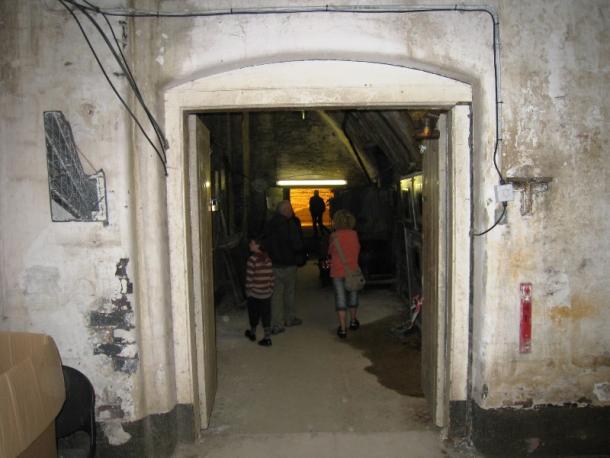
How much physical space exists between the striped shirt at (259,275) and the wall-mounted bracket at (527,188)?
3331 millimetres

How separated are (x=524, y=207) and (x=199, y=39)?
9.19ft

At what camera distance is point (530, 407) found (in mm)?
3312

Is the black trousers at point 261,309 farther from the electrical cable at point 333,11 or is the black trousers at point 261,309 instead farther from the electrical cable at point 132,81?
the electrical cable at point 333,11

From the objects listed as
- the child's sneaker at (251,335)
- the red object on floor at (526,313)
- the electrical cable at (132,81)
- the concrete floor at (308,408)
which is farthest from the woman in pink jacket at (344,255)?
the electrical cable at (132,81)

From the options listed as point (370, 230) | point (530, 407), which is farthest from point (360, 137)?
point (530, 407)

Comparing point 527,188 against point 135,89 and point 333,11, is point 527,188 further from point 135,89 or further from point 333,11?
point 135,89

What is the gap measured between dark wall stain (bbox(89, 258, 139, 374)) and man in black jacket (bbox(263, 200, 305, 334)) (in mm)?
2964

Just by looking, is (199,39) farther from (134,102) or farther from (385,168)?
(385,168)

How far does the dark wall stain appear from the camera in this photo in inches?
126

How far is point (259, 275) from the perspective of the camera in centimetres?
558

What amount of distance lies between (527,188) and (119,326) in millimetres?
3341

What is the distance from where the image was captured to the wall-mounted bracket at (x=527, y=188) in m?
3.15

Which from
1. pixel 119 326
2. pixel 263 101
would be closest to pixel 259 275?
pixel 119 326

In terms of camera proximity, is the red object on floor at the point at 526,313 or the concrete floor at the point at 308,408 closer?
the red object on floor at the point at 526,313
